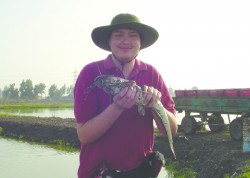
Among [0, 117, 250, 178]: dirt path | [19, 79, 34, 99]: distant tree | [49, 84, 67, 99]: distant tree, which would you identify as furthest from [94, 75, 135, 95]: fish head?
[49, 84, 67, 99]: distant tree

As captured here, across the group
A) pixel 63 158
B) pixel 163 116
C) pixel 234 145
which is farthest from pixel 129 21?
pixel 63 158

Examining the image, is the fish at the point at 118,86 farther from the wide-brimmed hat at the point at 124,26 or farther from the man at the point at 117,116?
the wide-brimmed hat at the point at 124,26

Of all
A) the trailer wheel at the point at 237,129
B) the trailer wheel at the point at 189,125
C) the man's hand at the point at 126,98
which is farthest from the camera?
the trailer wheel at the point at 189,125

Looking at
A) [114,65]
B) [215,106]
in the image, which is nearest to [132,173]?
[114,65]

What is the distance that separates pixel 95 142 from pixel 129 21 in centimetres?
102

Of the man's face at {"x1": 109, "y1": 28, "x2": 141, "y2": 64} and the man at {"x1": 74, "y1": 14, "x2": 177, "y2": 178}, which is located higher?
the man's face at {"x1": 109, "y1": 28, "x2": 141, "y2": 64}

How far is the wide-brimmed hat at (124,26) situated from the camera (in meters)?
3.04

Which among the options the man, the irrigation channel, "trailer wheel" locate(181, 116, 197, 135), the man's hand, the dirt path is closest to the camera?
the man's hand

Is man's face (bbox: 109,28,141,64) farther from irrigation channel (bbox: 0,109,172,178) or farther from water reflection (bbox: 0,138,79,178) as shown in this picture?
water reflection (bbox: 0,138,79,178)

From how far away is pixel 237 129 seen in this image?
14180mm

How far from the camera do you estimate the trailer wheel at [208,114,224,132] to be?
1750cm

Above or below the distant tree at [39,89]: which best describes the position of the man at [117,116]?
above

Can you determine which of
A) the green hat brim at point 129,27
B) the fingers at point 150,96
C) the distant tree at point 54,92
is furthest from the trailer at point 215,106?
the distant tree at point 54,92

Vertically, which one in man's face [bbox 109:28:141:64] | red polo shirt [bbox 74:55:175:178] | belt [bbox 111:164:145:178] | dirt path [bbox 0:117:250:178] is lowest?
dirt path [bbox 0:117:250:178]
